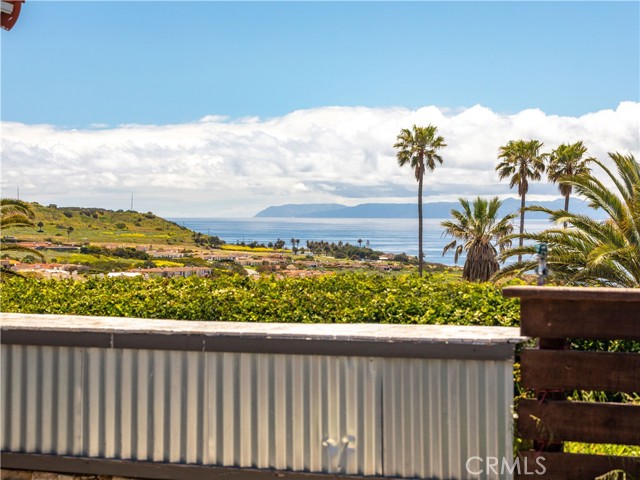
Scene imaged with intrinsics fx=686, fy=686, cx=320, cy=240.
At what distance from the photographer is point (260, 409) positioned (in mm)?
4070

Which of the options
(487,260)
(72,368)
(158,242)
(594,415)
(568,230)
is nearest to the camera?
(594,415)

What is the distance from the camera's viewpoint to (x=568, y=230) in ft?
41.7

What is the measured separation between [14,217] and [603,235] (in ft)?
41.7

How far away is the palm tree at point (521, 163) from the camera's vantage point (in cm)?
6262

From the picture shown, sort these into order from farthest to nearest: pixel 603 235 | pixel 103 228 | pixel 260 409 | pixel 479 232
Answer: pixel 103 228 → pixel 479 232 → pixel 603 235 → pixel 260 409

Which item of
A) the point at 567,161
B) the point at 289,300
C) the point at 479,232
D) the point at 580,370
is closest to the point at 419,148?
the point at 567,161

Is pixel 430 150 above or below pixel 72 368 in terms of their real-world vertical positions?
above

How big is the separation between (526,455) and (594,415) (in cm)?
45

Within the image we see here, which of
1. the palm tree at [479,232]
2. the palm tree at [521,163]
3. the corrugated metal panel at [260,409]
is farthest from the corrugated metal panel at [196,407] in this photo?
the palm tree at [521,163]

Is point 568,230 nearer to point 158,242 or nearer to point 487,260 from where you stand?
point 487,260

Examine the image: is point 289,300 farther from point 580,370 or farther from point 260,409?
point 580,370

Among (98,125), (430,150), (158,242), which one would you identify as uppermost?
(98,125)

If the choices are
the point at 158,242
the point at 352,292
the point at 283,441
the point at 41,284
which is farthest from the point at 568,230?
the point at 158,242

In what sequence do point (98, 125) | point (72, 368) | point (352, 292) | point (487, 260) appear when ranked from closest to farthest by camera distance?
point (72, 368) → point (352, 292) → point (487, 260) → point (98, 125)
